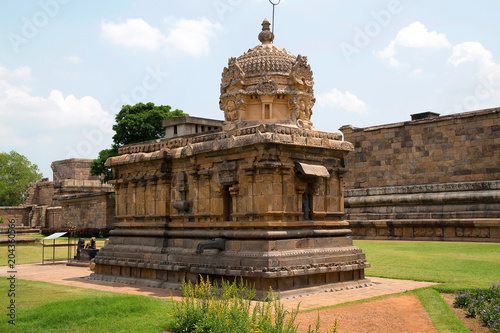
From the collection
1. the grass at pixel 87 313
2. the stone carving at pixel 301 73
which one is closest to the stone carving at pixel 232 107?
the stone carving at pixel 301 73

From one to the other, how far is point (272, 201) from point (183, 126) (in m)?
9.35

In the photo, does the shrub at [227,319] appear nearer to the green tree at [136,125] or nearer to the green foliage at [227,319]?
the green foliage at [227,319]

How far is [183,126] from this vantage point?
69.2ft

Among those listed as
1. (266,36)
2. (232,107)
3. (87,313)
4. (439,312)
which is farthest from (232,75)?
(439,312)

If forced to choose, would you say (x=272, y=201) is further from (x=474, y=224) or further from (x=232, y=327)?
(x=474, y=224)

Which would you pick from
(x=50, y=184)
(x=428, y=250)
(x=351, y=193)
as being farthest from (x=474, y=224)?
(x=50, y=184)

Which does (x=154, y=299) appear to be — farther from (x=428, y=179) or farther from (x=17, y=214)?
(x=17, y=214)

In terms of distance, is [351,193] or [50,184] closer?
[351,193]

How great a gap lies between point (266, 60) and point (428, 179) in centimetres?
1438

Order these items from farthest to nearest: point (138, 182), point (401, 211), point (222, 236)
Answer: point (401, 211), point (138, 182), point (222, 236)

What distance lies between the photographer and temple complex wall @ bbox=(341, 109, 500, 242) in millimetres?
22750

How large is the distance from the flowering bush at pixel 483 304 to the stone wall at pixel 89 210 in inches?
1221

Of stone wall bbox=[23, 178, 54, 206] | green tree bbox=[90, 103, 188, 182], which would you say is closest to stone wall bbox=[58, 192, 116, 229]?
green tree bbox=[90, 103, 188, 182]

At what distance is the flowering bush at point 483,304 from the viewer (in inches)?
360
